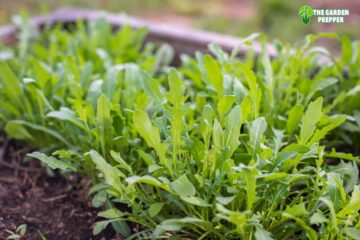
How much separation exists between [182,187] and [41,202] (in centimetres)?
71

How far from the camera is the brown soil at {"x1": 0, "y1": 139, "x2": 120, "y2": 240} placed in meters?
1.60

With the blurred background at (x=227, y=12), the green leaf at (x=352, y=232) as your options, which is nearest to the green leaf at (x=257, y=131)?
the green leaf at (x=352, y=232)

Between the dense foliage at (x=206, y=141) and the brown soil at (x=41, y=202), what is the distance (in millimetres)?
89

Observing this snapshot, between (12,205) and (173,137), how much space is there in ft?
2.30

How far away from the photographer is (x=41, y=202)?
1754mm

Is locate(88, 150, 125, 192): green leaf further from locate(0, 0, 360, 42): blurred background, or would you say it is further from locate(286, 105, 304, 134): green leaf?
locate(0, 0, 360, 42): blurred background

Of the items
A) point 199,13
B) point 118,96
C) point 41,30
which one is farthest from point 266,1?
point 118,96

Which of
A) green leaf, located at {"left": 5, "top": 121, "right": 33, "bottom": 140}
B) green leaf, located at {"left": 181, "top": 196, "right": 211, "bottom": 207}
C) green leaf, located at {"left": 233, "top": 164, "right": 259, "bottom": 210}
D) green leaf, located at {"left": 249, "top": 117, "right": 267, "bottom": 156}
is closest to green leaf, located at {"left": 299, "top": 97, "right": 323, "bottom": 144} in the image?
green leaf, located at {"left": 249, "top": 117, "right": 267, "bottom": 156}

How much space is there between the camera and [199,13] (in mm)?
4262

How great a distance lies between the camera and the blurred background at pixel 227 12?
136 inches

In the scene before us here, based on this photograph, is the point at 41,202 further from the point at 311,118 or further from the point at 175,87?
the point at 311,118

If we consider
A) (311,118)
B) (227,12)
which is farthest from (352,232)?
(227,12)

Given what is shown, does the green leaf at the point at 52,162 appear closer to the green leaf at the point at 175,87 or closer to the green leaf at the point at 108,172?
the green leaf at the point at 108,172

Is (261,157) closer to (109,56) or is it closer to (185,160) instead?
(185,160)
